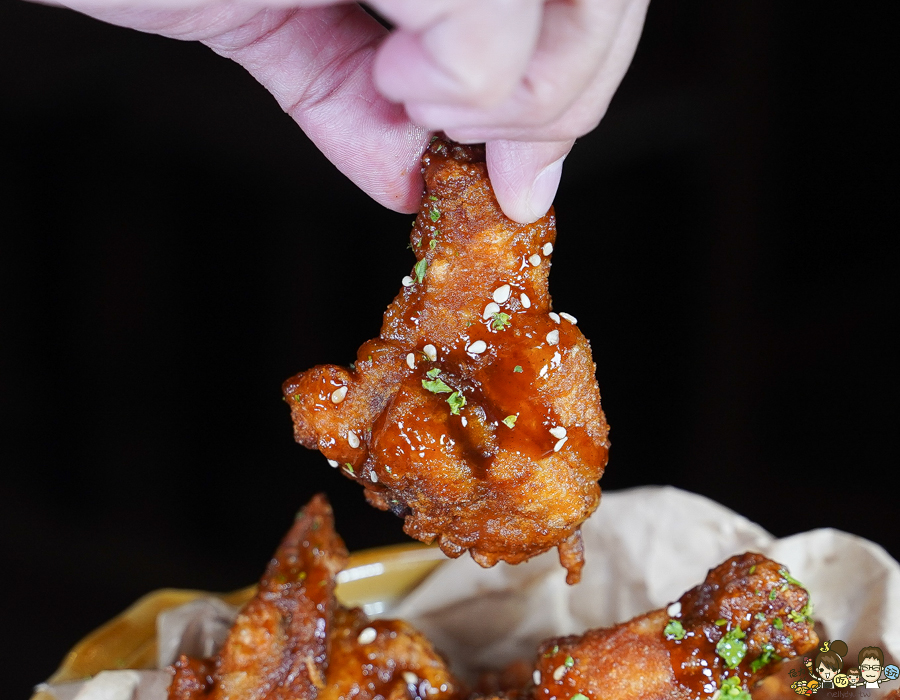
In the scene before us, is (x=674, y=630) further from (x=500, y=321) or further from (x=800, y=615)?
(x=500, y=321)

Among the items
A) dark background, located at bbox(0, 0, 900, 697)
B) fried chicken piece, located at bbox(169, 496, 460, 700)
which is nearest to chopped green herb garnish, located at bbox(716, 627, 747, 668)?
fried chicken piece, located at bbox(169, 496, 460, 700)

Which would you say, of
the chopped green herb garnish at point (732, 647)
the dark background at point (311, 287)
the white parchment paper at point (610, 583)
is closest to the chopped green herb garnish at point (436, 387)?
the chopped green herb garnish at point (732, 647)

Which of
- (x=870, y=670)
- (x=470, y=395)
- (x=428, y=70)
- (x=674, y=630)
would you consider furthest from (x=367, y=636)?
(x=428, y=70)

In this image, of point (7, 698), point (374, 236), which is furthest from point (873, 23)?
point (7, 698)

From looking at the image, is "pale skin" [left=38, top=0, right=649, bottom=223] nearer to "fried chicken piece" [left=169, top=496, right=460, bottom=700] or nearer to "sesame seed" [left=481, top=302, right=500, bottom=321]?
"sesame seed" [left=481, top=302, right=500, bottom=321]

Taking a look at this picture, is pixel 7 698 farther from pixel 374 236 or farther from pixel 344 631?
pixel 374 236

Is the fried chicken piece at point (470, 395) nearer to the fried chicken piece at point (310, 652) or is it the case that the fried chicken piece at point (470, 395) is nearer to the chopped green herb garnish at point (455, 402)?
the chopped green herb garnish at point (455, 402)
